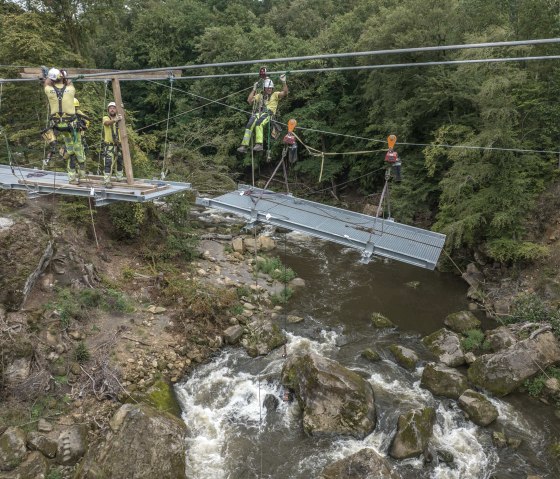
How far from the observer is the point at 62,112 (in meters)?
7.30

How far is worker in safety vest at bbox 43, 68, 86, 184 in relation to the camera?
7035mm

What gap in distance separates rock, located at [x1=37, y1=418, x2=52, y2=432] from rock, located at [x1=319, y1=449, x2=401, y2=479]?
14.2 feet

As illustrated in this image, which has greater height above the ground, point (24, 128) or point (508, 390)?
point (24, 128)

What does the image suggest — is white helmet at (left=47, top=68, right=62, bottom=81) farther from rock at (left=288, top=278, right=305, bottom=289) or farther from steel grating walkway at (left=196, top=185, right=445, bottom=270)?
rock at (left=288, top=278, right=305, bottom=289)

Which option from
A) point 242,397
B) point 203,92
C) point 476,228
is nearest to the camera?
point 242,397

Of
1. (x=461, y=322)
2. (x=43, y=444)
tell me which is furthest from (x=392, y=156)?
(x=43, y=444)

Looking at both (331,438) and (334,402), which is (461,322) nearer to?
(334,402)

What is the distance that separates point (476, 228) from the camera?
1186 cm

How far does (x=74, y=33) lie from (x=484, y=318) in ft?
53.9

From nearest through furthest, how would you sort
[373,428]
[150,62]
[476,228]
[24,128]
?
[373,428] → [476,228] → [24,128] → [150,62]

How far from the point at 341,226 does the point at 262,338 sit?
3460 millimetres

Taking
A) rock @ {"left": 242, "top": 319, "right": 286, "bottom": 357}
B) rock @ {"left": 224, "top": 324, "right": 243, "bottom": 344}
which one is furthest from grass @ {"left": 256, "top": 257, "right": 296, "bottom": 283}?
rock @ {"left": 224, "top": 324, "right": 243, "bottom": 344}

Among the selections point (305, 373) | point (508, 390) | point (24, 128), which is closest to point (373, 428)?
point (305, 373)

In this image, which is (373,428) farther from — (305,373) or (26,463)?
(26,463)
